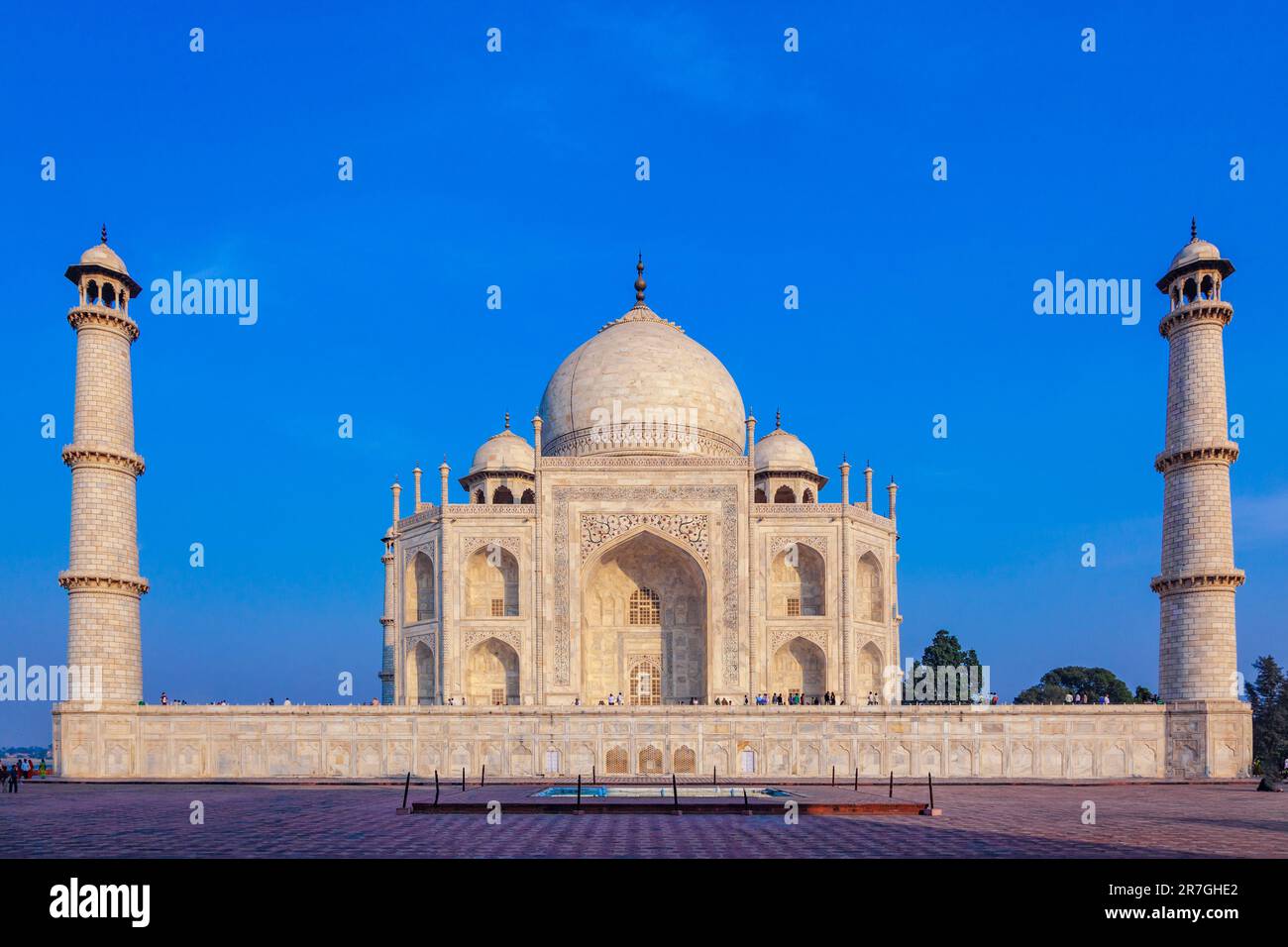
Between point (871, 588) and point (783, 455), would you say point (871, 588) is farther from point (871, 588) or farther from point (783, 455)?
point (783, 455)

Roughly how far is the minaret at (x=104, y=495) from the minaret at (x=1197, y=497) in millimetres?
22751

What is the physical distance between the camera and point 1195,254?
1083 inches

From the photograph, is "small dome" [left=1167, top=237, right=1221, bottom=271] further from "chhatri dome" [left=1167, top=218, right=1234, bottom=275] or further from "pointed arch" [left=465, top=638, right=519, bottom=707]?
"pointed arch" [left=465, top=638, right=519, bottom=707]

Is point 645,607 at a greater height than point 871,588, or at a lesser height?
lesser

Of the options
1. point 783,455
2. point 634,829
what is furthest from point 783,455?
point 634,829

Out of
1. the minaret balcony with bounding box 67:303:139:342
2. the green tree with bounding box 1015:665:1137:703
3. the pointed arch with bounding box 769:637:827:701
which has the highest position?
the minaret balcony with bounding box 67:303:139:342

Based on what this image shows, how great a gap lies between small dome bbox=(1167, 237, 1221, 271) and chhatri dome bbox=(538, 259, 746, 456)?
14924 mm

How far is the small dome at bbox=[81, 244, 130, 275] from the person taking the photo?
28.1 metres

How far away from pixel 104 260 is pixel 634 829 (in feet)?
69.6

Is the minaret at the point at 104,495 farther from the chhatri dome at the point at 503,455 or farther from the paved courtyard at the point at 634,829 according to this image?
the chhatri dome at the point at 503,455

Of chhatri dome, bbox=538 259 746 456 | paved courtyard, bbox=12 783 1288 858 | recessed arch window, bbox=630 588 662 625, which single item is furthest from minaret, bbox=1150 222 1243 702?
chhatri dome, bbox=538 259 746 456
